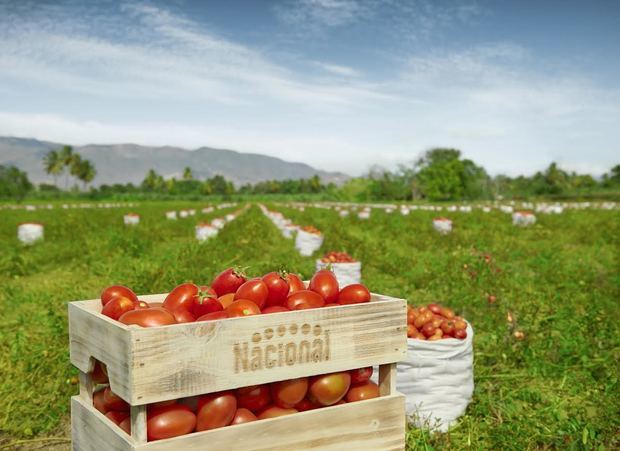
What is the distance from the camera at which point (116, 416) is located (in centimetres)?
234

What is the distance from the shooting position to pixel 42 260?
37.1ft

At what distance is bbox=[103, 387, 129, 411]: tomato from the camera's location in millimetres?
2348

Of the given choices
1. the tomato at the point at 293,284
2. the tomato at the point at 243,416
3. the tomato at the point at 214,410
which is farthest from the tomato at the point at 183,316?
the tomato at the point at 293,284

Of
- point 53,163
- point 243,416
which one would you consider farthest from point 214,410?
point 53,163

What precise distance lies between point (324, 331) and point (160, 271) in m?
4.78

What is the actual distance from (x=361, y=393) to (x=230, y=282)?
86 cm

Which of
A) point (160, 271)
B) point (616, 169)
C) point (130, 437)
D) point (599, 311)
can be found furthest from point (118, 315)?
point (616, 169)

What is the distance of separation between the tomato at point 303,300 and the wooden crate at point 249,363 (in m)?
0.11

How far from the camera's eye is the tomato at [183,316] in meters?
2.40

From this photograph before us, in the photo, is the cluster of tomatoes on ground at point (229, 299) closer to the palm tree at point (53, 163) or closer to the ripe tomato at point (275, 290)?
the ripe tomato at point (275, 290)

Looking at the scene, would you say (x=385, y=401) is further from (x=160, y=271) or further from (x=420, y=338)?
(x=160, y=271)

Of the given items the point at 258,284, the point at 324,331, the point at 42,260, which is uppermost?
the point at 258,284

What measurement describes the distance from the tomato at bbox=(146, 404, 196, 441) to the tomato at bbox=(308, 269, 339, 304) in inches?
35.2

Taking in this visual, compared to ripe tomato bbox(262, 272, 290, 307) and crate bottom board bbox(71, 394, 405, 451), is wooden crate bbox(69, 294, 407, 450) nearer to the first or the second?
crate bottom board bbox(71, 394, 405, 451)
